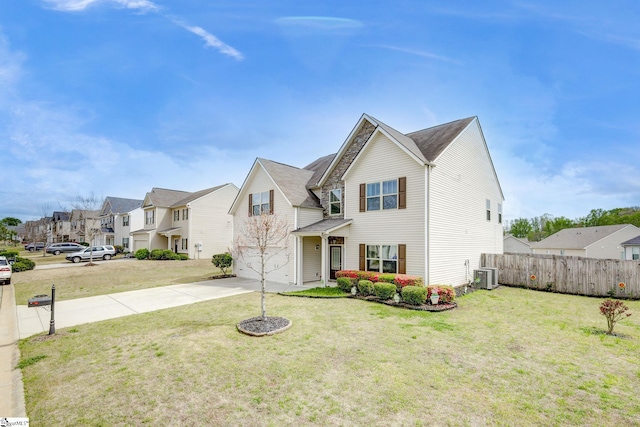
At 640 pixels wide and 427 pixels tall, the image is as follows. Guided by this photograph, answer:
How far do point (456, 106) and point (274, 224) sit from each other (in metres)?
14.3

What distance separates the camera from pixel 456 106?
63.7 ft

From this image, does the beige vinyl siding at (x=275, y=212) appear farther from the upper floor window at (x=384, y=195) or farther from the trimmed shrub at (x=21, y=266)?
the trimmed shrub at (x=21, y=266)

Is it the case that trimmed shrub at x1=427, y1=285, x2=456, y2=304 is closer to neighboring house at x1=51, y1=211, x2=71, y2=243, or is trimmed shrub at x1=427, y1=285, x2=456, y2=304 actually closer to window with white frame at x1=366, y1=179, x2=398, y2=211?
window with white frame at x1=366, y1=179, x2=398, y2=211

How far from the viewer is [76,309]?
11406 mm

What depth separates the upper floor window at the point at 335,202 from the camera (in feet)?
56.7

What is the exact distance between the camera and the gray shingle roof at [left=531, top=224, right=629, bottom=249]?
39.9m

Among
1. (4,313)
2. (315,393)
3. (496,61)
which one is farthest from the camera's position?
(496,61)

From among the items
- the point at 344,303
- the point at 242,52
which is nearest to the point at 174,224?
the point at 242,52

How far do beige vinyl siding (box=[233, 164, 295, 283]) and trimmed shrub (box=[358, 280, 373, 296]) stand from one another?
16.4 ft

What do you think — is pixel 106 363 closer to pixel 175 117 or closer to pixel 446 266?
pixel 446 266

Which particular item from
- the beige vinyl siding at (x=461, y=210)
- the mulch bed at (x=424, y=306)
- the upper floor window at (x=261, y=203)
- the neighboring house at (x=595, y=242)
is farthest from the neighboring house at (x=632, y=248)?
the upper floor window at (x=261, y=203)

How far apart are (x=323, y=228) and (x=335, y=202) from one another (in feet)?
8.82

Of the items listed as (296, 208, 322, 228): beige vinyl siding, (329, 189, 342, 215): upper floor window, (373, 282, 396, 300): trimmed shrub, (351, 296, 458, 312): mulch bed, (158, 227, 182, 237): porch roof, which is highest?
(329, 189, 342, 215): upper floor window

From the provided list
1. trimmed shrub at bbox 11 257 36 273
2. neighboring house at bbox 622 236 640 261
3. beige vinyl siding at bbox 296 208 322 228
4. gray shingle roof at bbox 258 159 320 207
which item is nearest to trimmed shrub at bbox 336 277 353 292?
beige vinyl siding at bbox 296 208 322 228
